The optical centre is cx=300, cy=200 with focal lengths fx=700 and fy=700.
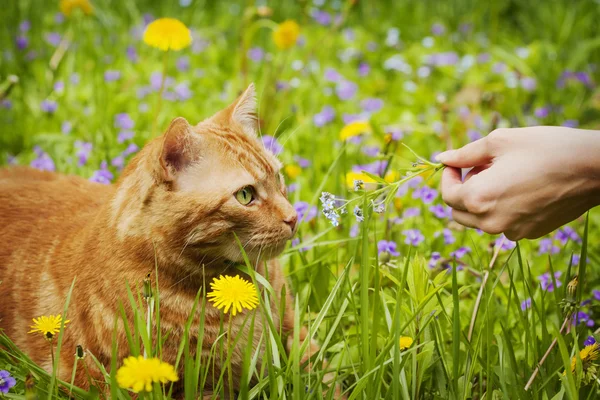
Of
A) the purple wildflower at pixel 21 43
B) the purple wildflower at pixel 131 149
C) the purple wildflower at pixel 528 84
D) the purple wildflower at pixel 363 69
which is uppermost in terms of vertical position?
the purple wildflower at pixel 363 69

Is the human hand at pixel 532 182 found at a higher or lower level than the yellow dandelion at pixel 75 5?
lower

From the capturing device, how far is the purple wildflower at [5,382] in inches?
66.6

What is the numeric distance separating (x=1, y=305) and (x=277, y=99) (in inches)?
80.6

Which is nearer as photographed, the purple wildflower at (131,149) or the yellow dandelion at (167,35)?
the yellow dandelion at (167,35)

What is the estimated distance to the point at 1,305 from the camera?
6.84 feet

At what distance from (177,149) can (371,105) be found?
229 cm

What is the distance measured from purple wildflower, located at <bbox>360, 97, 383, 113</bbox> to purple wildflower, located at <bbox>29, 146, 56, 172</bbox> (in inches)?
67.7

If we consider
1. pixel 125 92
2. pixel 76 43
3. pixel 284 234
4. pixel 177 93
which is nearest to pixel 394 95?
pixel 177 93

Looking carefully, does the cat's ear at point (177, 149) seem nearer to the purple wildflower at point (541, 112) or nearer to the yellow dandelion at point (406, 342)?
the yellow dandelion at point (406, 342)

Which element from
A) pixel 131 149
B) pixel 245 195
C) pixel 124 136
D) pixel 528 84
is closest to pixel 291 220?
pixel 245 195

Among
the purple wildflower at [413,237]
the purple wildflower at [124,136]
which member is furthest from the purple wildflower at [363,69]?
the purple wildflower at [413,237]

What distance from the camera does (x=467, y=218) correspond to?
1.66 meters

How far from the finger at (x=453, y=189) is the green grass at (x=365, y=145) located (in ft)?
0.41

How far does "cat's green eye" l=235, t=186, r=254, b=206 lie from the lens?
6.06 feet
